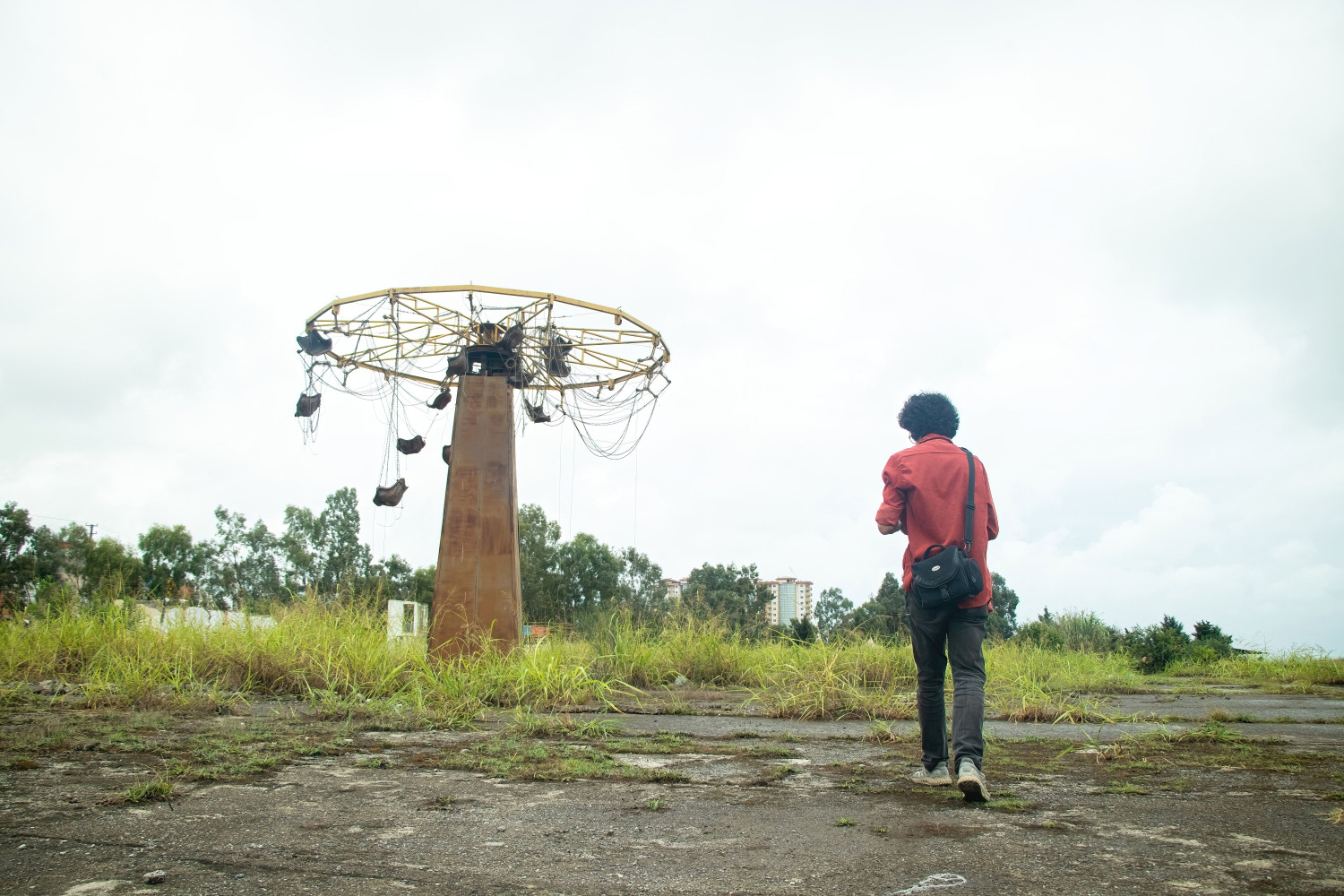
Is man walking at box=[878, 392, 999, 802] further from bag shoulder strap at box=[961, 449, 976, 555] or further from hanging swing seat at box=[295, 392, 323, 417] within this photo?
hanging swing seat at box=[295, 392, 323, 417]

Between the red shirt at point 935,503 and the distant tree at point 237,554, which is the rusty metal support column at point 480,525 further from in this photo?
the distant tree at point 237,554

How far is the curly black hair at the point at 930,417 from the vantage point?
4574mm

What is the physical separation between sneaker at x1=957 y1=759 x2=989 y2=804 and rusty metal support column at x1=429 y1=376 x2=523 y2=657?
25.0ft

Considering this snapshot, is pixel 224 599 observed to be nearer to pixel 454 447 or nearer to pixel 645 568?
pixel 454 447

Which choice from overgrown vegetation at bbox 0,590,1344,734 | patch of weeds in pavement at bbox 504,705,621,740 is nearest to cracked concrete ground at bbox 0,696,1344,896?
patch of weeds in pavement at bbox 504,705,621,740

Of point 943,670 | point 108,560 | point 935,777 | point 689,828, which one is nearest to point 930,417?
point 943,670

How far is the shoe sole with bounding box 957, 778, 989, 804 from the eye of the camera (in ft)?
11.6

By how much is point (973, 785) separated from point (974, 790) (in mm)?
30

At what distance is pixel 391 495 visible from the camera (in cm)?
1152

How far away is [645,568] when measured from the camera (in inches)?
1972

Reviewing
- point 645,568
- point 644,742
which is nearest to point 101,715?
point 644,742

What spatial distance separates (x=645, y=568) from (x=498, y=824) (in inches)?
1862

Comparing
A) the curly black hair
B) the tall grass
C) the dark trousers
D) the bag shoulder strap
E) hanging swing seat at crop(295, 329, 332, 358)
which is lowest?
the tall grass

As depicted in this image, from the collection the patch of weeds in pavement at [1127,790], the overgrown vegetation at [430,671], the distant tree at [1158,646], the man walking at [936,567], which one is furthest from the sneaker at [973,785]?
the distant tree at [1158,646]
